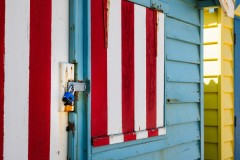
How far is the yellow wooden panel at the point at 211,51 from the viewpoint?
5.40m

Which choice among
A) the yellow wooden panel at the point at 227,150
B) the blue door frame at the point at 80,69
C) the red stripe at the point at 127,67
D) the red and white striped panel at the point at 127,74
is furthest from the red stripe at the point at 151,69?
the yellow wooden panel at the point at 227,150

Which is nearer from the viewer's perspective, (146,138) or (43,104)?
(43,104)

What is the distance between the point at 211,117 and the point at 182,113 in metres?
1.34

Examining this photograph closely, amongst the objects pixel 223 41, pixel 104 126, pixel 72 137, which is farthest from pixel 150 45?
pixel 223 41

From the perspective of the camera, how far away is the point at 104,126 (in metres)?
3.09

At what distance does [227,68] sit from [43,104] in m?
3.60

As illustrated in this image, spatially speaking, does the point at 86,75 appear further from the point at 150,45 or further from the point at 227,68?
the point at 227,68

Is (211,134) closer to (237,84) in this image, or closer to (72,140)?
(237,84)

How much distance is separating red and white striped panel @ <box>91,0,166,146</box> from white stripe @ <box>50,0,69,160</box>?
10.9 inches

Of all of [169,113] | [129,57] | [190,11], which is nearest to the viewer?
[129,57]

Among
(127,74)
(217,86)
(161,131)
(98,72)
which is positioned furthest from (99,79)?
(217,86)

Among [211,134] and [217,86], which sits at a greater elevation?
[217,86]

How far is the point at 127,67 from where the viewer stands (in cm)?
338

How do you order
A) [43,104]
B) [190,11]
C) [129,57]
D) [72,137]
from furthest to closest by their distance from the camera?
[190,11] → [129,57] → [72,137] → [43,104]
